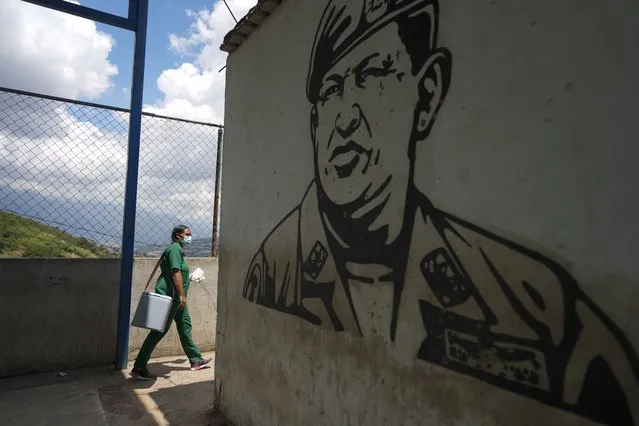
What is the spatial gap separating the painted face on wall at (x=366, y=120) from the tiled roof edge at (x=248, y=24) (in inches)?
45.3

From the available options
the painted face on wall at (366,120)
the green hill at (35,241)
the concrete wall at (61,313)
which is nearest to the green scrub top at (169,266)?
the concrete wall at (61,313)

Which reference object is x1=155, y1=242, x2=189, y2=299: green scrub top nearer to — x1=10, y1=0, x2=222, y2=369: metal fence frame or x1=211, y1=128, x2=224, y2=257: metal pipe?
x1=10, y1=0, x2=222, y2=369: metal fence frame

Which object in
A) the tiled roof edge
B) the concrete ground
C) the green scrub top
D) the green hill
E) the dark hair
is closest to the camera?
the tiled roof edge

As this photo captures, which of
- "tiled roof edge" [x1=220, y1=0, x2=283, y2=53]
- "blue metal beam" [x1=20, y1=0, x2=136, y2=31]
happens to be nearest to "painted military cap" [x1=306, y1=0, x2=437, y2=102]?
"tiled roof edge" [x1=220, y1=0, x2=283, y2=53]

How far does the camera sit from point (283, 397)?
9.45 ft

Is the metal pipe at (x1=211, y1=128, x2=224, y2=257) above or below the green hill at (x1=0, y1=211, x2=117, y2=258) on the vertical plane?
above

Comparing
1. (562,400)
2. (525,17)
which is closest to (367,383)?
(562,400)

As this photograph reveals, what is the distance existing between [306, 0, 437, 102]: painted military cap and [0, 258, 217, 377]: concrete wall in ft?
13.0

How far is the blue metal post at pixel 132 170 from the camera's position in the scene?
17.2ft

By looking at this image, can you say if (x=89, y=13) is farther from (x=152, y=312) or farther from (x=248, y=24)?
(x=152, y=312)

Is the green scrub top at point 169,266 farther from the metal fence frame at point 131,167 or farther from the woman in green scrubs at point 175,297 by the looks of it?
the metal fence frame at point 131,167

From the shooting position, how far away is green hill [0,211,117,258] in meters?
4.87

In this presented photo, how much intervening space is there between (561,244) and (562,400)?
468 mm

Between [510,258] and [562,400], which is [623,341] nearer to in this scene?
[562,400]
